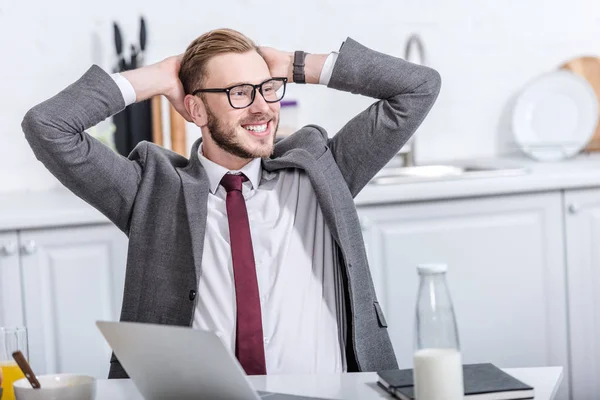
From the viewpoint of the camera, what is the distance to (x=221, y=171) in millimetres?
2135

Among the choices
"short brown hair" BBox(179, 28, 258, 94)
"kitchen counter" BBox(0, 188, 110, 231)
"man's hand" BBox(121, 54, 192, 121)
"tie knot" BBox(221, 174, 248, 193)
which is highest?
"short brown hair" BBox(179, 28, 258, 94)

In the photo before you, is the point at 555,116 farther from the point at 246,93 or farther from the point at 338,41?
the point at 246,93

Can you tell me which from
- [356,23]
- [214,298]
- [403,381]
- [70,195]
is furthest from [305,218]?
[356,23]

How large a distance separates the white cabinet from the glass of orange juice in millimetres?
1216

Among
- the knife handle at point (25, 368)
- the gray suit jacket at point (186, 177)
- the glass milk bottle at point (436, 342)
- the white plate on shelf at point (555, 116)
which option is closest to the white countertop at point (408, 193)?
the white plate on shelf at point (555, 116)

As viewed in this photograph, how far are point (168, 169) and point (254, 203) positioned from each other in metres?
0.20

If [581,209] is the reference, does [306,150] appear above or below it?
above

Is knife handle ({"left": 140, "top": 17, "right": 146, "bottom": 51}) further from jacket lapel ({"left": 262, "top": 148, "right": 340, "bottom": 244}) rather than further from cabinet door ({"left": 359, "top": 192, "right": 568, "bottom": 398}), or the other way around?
jacket lapel ({"left": 262, "top": 148, "right": 340, "bottom": 244})

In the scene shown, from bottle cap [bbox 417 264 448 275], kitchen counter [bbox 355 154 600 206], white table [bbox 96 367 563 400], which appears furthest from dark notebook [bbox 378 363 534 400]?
kitchen counter [bbox 355 154 600 206]

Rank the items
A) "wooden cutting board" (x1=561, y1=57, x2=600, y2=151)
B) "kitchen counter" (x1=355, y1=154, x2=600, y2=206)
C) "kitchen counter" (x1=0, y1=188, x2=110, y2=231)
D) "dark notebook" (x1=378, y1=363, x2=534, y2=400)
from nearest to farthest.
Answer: "dark notebook" (x1=378, y1=363, x2=534, y2=400)
"kitchen counter" (x1=0, y1=188, x2=110, y2=231)
"kitchen counter" (x1=355, y1=154, x2=600, y2=206)
"wooden cutting board" (x1=561, y1=57, x2=600, y2=151)

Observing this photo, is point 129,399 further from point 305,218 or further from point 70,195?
point 70,195

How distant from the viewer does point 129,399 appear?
5.09 feet

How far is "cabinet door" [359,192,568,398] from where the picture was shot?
9.71 feet

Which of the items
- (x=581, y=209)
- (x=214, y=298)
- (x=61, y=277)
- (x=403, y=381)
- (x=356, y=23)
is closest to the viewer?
(x=403, y=381)
